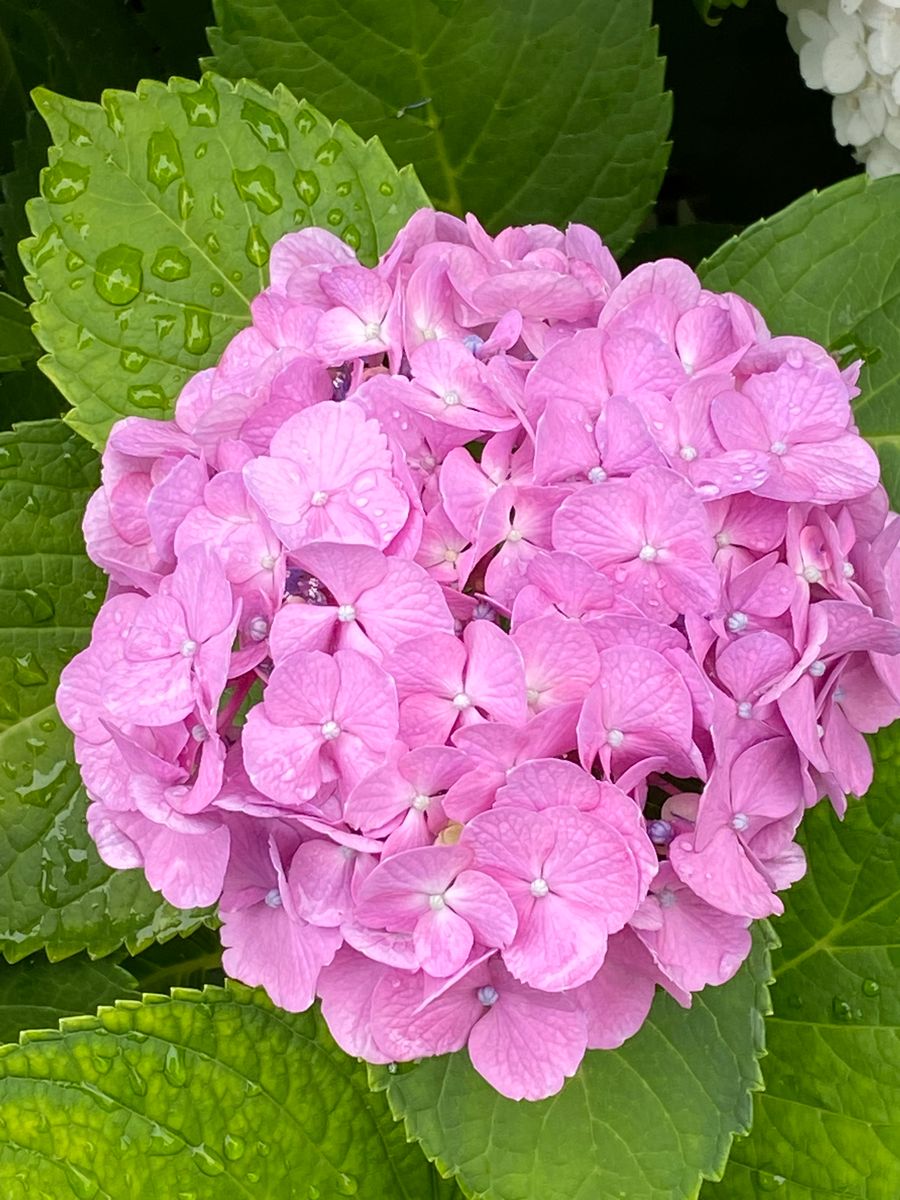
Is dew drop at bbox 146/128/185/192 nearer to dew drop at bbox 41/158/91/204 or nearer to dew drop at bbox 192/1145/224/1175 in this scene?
dew drop at bbox 41/158/91/204

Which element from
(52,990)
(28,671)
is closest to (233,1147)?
(52,990)

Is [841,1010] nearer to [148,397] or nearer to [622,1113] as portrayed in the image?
[622,1113]

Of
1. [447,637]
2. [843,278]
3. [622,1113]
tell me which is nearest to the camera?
[447,637]

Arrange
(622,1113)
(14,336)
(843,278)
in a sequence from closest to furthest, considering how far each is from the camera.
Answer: (622,1113)
(843,278)
(14,336)

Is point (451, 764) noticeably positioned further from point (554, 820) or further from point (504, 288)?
point (504, 288)

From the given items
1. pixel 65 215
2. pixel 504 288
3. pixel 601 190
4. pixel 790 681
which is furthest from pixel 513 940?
pixel 601 190

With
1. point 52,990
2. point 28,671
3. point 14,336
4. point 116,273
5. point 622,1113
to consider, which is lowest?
point 52,990

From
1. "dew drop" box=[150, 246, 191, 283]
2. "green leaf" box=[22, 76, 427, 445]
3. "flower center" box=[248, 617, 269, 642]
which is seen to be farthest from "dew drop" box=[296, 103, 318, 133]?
"flower center" box=[248, 617, 269, 642]
